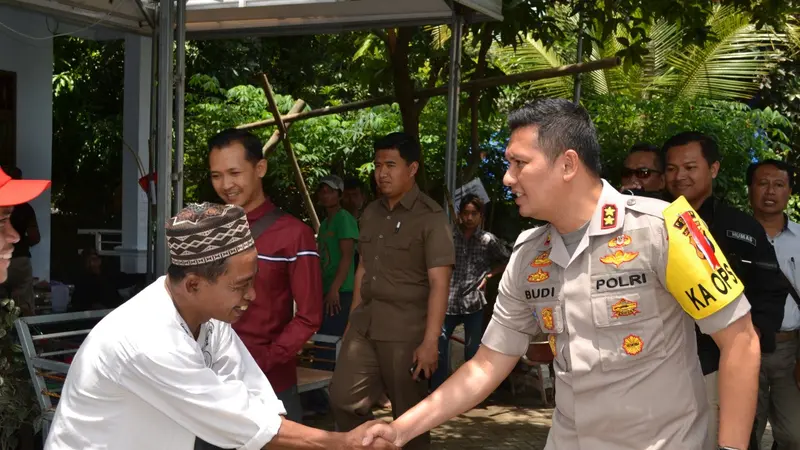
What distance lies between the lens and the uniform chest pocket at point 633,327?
2.94 meters

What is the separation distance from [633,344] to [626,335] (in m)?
0.03

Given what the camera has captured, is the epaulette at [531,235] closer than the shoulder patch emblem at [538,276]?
No

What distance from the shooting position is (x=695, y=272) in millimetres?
2832

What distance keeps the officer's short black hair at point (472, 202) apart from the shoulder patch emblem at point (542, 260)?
5428 mm

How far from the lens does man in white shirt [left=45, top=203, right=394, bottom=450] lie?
2.66 metres

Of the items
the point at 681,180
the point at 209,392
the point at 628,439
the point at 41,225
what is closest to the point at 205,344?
the point at 209,392

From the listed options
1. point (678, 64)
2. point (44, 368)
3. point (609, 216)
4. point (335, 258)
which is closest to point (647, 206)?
point (609, 216)

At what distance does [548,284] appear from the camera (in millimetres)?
3139

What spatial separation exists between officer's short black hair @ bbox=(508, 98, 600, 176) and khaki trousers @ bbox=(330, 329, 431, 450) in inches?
99.7

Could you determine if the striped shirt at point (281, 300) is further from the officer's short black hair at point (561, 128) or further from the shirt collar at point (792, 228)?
the shirt collar at point (792, 228)

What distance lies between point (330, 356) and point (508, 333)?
3884 millimetres

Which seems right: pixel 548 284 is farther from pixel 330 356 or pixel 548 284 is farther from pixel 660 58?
pixel 660 58

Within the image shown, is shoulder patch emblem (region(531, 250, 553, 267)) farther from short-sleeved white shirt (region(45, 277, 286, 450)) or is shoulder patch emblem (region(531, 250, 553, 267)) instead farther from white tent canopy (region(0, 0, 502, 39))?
white tent canopy (region(0, 0, 502, 39))

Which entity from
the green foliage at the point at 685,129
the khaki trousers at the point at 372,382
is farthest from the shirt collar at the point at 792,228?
the green foliage at the point at 685,129
